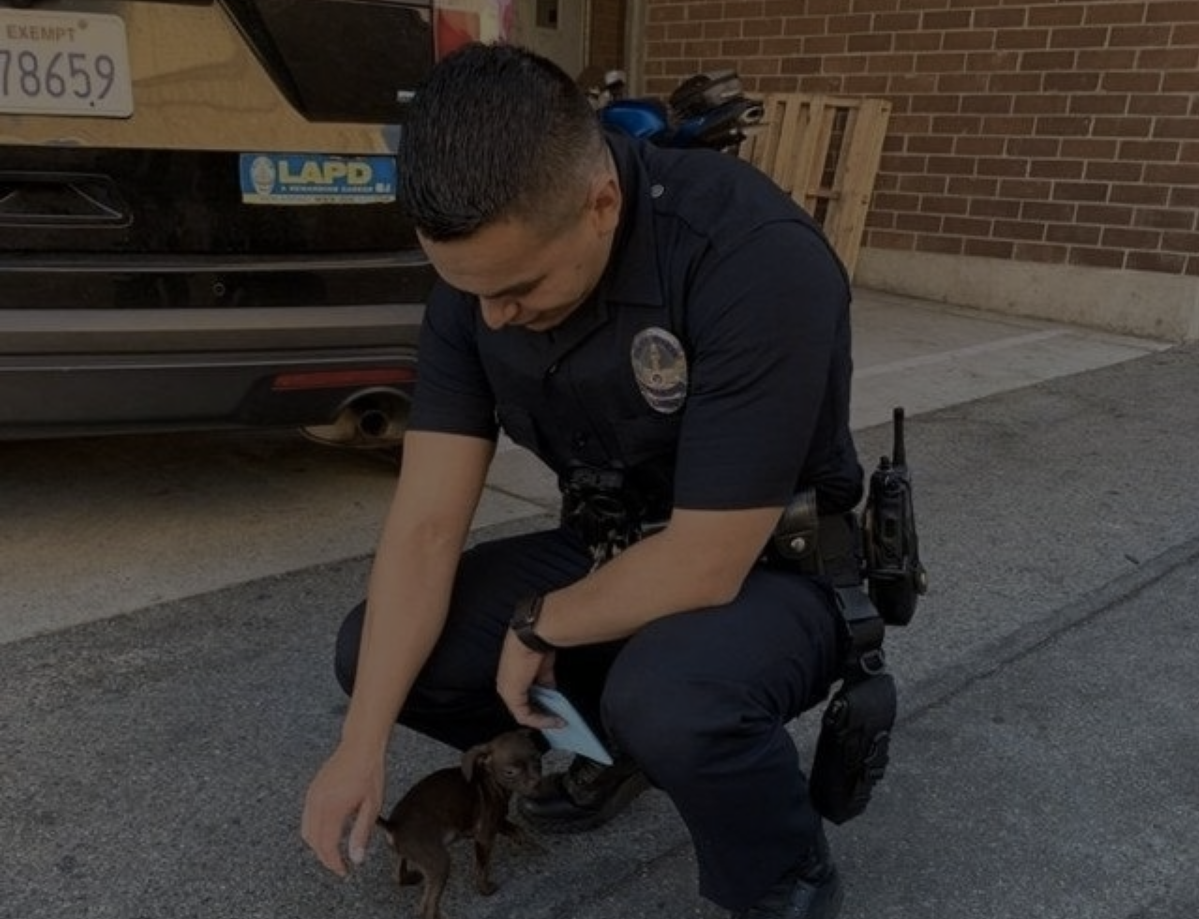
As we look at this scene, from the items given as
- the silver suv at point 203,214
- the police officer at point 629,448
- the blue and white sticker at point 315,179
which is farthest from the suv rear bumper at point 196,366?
the police officer at point 629,448

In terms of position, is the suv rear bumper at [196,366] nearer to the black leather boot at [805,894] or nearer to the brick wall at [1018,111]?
the black leather boot at [805,894]

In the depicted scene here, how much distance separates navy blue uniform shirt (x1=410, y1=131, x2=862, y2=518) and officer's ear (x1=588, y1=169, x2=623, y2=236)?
9 centimetres

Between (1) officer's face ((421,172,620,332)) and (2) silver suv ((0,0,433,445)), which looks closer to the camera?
(1) officer's face ((421,172,620,332))

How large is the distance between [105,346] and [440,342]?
1.20 meters

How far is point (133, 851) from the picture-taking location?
213 cm

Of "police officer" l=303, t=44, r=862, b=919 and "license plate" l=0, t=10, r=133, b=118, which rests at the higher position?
"license plate" l=0, t=10, r=133, b=118

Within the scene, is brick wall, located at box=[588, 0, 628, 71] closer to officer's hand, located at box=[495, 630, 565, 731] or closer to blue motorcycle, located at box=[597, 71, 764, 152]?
blue motorcycle, located at box=[597, 71, 764, 152]

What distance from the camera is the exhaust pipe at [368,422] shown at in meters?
3.17

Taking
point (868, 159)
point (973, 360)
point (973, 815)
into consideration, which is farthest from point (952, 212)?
point (973, 815)

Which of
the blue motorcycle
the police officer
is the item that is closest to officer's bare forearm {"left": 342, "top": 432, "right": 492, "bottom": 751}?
the police officer

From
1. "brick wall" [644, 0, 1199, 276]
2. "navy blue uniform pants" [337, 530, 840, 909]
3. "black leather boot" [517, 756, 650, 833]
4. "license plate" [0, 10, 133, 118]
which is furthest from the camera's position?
"brick wall" [644, 0, 1199, 276]

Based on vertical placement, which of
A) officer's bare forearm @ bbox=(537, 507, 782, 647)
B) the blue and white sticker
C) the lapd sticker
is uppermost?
the blue and white sticker

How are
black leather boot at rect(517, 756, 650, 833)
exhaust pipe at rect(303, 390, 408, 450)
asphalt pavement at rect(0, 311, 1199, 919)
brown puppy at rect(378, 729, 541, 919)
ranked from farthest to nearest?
exhaust pipe at rect(303, 390, 408, 450) < black leather boot at rect(517, 756, 650, 833) < asphalt pavement at rect(0, 311, 1199, 919) < brown puppy at rect(378, 729, 541, 919)

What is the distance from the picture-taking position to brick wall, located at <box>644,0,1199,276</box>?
21.9ft
